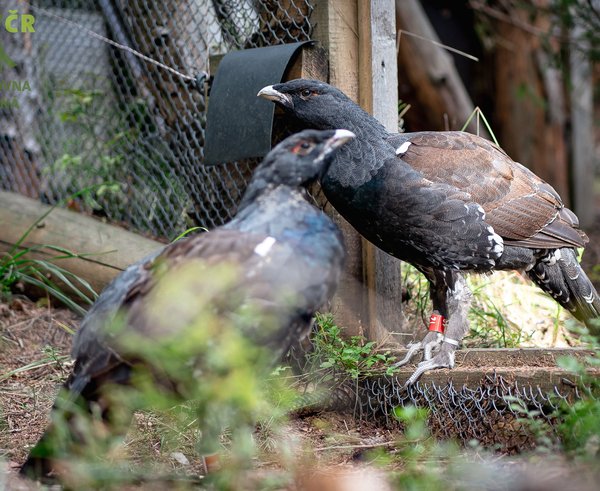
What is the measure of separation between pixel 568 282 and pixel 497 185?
0.77 metres

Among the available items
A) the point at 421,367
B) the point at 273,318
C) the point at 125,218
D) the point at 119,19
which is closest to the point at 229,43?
the point at 119,19

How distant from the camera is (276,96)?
404 cm

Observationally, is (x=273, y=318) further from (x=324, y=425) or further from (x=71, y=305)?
(x=71, y=305)

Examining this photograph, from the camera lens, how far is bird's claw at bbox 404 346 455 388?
12.9 feet

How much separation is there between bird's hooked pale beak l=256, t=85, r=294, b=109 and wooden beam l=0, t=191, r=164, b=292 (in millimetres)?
1591

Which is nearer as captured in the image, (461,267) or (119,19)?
(461,267)

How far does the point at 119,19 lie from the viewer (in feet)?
19.3

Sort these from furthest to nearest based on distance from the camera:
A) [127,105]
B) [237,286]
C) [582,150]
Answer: [582,150] < [127,105] < [237,286]

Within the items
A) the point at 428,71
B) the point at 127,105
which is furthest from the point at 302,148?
the point at 428,71

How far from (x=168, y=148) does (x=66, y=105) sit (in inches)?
54.3

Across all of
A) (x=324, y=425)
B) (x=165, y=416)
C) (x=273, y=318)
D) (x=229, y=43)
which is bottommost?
(x=324, y=425)

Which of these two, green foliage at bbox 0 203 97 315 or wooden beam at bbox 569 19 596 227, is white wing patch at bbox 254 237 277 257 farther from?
wooden beam at bbox 569 19 596 227

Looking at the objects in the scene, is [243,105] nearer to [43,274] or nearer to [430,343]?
[430,343]

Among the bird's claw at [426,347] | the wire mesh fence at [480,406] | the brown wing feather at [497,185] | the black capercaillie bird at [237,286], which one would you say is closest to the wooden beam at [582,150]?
the brown wing feather at [497,185]
